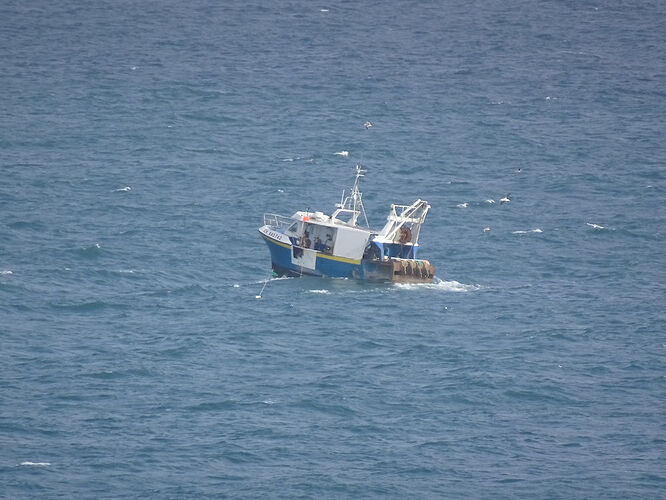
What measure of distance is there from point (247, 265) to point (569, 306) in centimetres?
2599

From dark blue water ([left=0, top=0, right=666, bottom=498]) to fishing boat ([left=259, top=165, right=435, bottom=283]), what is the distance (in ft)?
→ 4.76

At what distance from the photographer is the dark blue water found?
2881 inches

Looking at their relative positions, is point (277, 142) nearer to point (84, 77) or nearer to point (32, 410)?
point (84, 77)

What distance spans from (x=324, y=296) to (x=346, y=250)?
4010 millimetres

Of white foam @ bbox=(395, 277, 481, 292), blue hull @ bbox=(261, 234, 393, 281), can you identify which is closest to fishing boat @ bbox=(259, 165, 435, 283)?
blue hull @ bbox=(261, 234, 393, 281)

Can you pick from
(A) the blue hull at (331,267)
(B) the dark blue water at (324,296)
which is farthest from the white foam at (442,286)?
(A) the blue hull at (331,267)

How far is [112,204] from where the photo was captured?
125062mm

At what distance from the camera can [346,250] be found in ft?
335

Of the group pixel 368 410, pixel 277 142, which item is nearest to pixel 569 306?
pixel 368 410

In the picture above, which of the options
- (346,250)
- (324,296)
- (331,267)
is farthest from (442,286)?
(324,296)

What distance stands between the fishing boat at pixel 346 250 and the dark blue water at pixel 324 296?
145cm

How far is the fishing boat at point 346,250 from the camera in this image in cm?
10200

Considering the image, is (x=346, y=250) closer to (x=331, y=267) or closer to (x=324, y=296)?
(x=331, y=267)

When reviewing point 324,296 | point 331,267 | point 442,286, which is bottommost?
point 324,296
